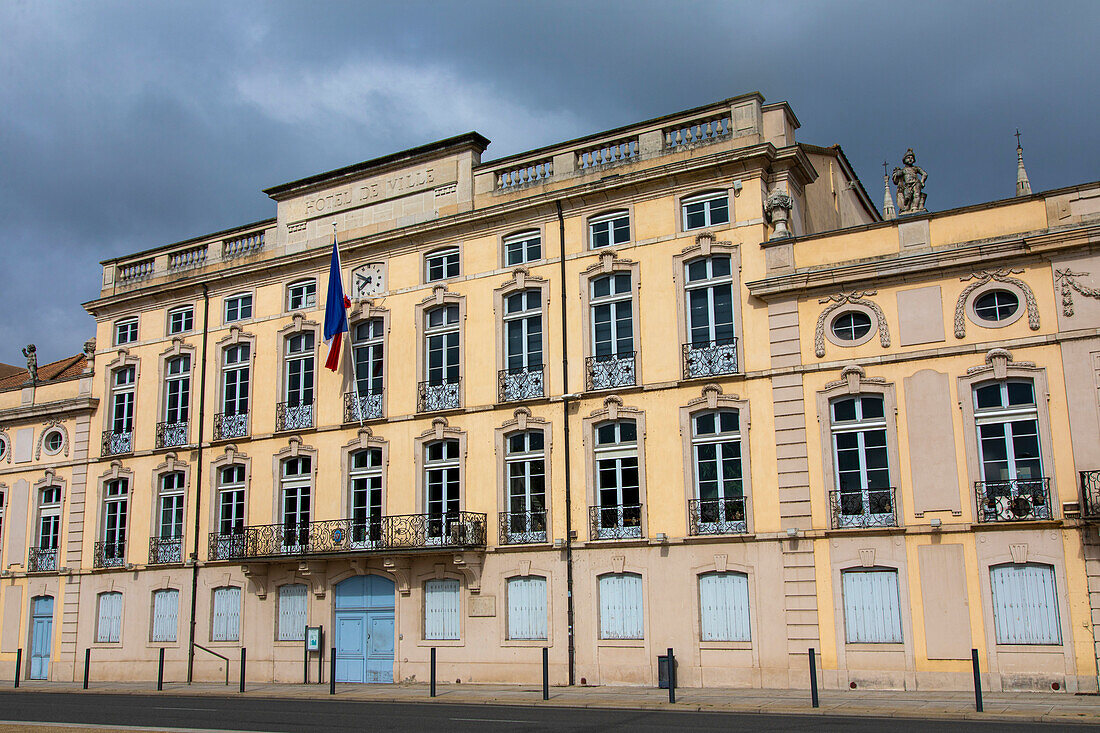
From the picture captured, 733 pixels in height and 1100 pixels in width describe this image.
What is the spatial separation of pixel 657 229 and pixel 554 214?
111 inches

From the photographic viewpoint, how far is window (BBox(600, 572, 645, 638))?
23.9m

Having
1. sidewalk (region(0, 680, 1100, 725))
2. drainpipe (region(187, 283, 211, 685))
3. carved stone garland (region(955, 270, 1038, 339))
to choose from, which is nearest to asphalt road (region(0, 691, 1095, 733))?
sidewalk (region(0, 680, 1100, 725))

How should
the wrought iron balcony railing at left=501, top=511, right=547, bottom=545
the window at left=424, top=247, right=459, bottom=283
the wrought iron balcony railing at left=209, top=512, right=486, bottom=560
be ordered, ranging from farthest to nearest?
the window at left=424, top=247, right=459, bottom=283
the wrought iron balcony railing at left=209, top=512, right=486, bottom=560
the wrought iron balcony railing at left=501, top=511, right=547, bottom=545

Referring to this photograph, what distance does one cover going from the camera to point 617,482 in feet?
81.4

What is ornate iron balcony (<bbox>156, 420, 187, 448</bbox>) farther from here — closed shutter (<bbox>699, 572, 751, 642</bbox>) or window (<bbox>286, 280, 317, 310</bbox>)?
closed shutter (<bbox>699, 572, 751, 642</bbox>)

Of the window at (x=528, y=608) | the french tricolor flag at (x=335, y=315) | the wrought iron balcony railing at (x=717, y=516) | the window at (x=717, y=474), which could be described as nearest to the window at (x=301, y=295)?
the french tricolor flag at (x=335, y=315)

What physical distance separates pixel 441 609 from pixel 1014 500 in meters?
13.3

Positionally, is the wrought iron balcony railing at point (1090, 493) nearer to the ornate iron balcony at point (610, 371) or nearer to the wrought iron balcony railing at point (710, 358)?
the wrought iron balcony railing at point (710, 358)

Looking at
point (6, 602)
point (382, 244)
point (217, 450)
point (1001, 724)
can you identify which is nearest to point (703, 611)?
point (1001, 724)

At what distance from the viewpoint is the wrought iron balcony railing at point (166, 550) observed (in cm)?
3073

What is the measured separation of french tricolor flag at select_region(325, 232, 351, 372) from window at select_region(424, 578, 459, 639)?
6.46m

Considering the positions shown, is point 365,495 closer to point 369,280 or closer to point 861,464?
point 369,280

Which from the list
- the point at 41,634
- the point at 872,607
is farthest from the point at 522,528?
the point at 41,634

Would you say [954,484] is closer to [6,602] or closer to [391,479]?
[391,479]
